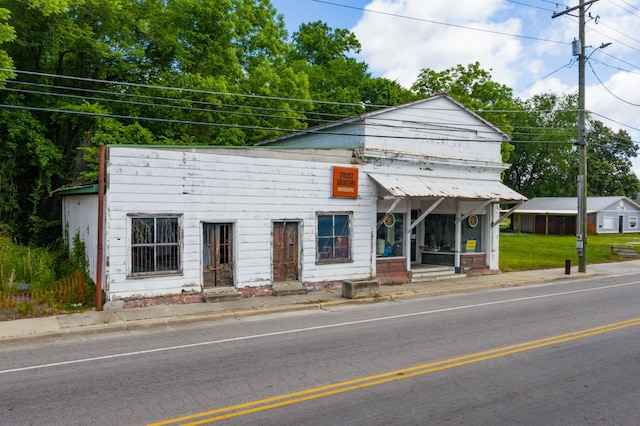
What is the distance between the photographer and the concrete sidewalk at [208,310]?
10.3m

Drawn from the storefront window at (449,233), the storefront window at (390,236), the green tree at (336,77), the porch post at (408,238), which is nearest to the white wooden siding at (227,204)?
the storefront window at (390,236)

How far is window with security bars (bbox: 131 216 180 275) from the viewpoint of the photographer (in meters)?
12.8

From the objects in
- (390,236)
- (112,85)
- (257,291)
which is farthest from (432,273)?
(112,85)

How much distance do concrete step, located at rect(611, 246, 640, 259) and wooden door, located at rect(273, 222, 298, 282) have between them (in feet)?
77.1

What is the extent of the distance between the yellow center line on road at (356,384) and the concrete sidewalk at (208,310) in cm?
574

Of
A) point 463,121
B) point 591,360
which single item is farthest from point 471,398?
point 463,121

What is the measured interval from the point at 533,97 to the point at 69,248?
65.6 meters

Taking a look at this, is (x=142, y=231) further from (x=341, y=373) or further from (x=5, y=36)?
(x=5, y=36)

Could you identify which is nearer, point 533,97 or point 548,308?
point 548,308

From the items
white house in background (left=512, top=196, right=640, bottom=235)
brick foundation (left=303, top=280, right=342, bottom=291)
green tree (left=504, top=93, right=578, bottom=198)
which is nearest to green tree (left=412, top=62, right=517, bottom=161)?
white house in background (left=512, top=196, right=640, bottom=235)

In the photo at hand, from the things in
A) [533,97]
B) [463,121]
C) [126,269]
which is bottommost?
[126,269]

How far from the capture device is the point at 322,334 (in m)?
10.1

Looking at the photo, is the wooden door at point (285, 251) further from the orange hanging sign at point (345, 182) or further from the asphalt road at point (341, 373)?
the asphalt road at point (341, 373)

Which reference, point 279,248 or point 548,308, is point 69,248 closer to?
point 279,248
